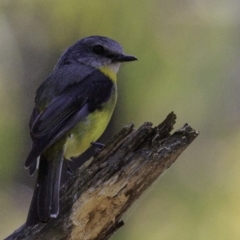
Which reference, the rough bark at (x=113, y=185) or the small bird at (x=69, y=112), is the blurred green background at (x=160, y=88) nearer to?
the small bird at (x=69, y=112)

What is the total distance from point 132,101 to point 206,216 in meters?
1.52

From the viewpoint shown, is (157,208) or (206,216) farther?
(157,208)

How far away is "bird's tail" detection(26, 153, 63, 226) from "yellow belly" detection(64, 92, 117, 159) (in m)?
0.19

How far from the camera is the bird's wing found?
4.14 meters

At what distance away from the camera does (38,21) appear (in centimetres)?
843

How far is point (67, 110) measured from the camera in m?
4.43

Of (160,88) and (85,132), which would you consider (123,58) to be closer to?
(85,132)

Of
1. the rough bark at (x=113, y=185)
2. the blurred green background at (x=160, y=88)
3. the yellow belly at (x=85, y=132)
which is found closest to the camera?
the rough bark at (x=113, y=185)

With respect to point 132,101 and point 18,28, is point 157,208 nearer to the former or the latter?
point 132,101

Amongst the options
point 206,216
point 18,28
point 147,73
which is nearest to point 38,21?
point 18,28

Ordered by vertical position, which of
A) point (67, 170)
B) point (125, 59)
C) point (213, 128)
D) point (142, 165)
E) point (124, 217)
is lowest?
point (124, 217)

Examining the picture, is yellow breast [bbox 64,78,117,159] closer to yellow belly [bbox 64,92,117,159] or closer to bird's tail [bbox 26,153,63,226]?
yellow belly [bbox 64,92,117,159]

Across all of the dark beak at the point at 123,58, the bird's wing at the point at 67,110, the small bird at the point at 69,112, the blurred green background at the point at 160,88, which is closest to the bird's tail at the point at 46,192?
the small bird at the point at 69,112

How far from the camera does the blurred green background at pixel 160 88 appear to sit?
7.11m
